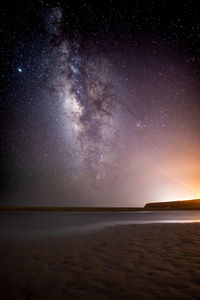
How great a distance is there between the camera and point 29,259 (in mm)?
4914

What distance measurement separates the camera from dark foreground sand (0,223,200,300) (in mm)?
3025

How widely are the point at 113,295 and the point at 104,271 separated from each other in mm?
1057

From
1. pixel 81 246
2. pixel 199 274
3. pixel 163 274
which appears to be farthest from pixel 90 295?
pixel 81 246

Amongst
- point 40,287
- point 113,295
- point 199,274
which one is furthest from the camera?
point 199,274

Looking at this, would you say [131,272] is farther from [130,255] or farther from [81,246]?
[81,246]

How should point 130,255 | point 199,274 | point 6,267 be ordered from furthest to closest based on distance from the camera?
point 130,255 → point 6,267 → point 199,274

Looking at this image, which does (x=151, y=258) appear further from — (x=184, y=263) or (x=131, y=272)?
(x=131, y=272)

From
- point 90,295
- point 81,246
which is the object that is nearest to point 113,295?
point 90,295

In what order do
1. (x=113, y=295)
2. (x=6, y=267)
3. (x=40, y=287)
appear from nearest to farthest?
(x=113, y=295) → (x=40, y=287) → (x=6, y=267)

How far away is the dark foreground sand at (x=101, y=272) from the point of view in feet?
9.93

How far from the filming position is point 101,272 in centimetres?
392

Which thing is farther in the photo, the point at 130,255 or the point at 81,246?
the point at 81,246

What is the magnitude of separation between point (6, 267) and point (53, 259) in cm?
105

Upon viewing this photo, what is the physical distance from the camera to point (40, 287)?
10.7 feet
